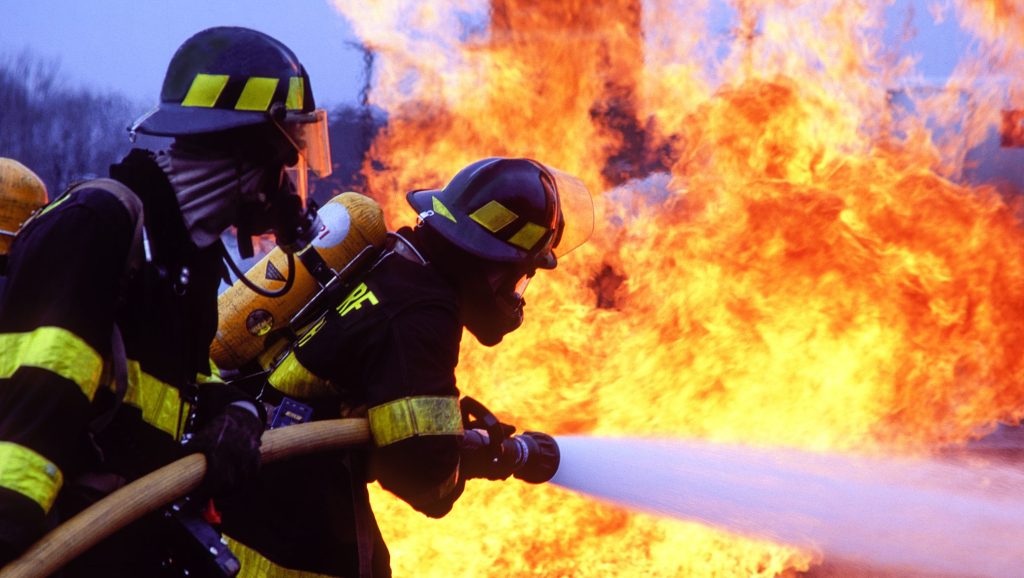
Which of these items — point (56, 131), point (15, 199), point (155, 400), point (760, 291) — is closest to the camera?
point (155, 400)

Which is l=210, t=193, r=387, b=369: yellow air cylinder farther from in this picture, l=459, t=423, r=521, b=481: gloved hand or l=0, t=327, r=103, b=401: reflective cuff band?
l=0, t=327, r=103, b=401: reflective cuff band

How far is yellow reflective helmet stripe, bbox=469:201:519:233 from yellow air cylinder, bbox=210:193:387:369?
0.39m

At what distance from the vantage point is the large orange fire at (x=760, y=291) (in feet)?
15.5

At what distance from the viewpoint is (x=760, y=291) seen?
535 cm

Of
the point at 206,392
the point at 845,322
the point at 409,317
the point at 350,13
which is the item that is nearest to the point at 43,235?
the point at 206,392

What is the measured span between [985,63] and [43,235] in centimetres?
540

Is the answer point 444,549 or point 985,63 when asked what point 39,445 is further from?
point 985,63

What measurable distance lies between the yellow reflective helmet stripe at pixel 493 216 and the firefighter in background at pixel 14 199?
1.68 meters

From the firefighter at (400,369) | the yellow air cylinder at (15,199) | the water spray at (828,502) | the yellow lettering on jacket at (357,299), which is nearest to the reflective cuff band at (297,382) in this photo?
the firefighter at (400,369)

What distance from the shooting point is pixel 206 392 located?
2539 millimetres

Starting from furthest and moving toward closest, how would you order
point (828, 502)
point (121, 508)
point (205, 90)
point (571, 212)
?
1. point (828, 502)
2. point (571, 212)
3. point (205, 90)
4. point (121, 508)

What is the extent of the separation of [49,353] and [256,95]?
2.76 ft

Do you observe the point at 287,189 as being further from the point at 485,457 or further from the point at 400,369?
the point at 485,457

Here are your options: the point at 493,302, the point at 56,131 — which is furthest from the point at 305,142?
the point at 56,131
